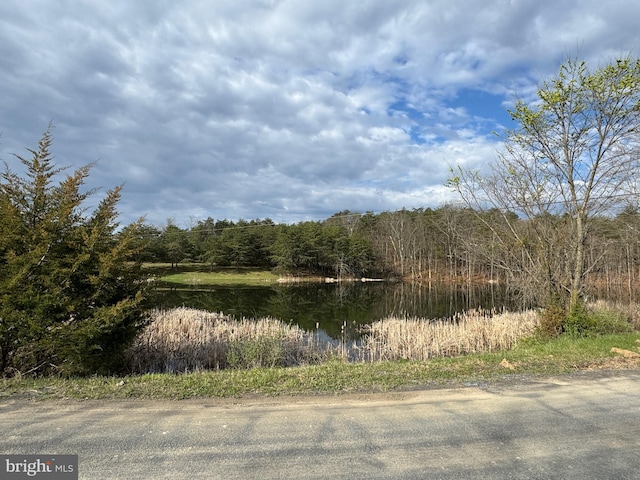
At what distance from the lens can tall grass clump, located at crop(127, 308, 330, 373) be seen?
32.6 ft

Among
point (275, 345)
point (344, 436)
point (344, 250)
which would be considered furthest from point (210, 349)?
point (344, 250)

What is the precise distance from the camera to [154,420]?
166 inches

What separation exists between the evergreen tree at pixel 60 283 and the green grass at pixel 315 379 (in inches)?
28.2

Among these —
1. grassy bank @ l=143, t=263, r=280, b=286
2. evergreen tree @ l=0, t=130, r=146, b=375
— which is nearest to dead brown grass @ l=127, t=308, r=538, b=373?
evergreen tree @ l=0, t=130, r=146, b=375

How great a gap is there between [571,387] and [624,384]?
0.92 metres

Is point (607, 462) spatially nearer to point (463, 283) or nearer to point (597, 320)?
point (597, 320)

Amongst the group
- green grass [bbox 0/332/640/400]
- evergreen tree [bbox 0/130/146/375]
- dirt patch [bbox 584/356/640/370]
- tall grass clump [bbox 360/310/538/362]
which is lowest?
tall grass clump [bbox 360/310/538/362]

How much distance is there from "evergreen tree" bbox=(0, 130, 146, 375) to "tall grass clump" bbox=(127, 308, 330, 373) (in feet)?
4.28

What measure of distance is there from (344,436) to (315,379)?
2.20m

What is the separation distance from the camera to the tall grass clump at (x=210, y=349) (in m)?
9.94

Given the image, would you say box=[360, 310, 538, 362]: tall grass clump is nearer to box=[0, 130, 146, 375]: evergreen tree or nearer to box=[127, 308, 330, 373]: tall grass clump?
box=[127, 308, 330, 373]: tall grass clump

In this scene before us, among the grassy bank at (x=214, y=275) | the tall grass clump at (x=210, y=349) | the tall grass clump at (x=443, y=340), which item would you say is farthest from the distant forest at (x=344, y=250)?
the tall grass clump at (x=210, y=349)

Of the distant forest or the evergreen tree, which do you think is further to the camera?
the distant forest

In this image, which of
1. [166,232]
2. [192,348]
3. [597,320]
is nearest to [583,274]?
[597,320]
